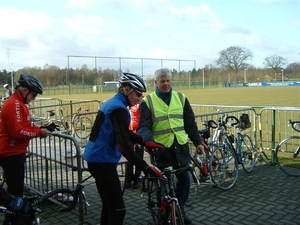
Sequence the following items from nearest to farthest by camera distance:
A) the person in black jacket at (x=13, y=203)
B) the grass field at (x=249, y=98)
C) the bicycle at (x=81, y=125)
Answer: the person in black jacket at (x=13, y=203) < the bicycle at (x=81, y=125) < the grass field at (x=249, y=98)

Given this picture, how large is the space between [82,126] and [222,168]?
7.75 meters

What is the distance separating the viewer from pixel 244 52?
85062 millimetres

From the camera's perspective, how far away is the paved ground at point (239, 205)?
4.58 metres

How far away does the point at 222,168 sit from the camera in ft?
19.4

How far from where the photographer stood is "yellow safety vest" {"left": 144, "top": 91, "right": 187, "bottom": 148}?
4.05 meters

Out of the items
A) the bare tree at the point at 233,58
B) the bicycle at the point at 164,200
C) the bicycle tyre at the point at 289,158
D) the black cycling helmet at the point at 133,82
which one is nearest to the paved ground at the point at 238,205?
the bicycle tyre at the point at 289,158

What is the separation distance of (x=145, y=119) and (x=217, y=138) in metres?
2.65

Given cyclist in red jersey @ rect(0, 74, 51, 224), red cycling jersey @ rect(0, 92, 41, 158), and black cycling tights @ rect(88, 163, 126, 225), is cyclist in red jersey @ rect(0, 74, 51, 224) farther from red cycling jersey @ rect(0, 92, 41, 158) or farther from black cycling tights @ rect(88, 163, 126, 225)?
black cycling tights @ rect(88, 163, 126, 225)

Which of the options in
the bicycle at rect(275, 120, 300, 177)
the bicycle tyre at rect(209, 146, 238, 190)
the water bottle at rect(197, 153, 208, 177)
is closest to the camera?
the water bottle at rect(197, 153, 208, 177)

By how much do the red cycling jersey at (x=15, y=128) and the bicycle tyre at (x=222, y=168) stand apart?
3.20 metres

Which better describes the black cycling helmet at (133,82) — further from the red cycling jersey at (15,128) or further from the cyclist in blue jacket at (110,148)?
the red cycling jersey at (15,128)

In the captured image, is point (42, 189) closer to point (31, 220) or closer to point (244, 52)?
point (31, 220)

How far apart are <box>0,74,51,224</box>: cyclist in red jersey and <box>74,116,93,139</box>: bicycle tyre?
785 cm

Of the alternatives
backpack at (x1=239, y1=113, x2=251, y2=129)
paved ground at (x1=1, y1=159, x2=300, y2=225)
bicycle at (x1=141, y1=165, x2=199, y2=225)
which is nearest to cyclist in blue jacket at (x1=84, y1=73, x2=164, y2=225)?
bicycle at (x1=141, y1=165, x2=199, y2=225)
